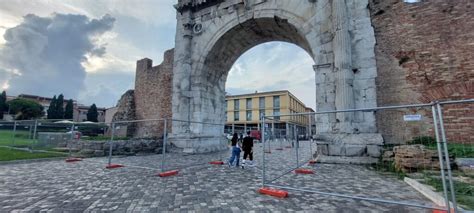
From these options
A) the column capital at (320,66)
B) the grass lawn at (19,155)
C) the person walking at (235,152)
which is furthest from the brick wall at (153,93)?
the column capital at (320,66)

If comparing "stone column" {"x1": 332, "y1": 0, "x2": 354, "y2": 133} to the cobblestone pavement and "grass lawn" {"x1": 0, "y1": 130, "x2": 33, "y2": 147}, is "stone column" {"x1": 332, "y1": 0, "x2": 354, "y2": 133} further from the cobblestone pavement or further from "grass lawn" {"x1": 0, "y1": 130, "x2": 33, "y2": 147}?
"grass lawn" {"x1": 0, "y1": 130, "x2": 33, "y2": 147}

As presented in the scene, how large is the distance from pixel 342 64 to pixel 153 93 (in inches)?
443

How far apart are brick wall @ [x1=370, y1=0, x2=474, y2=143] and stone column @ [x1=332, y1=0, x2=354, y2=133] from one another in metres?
1.26

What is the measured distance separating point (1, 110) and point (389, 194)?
177 ft

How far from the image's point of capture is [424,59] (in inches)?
300

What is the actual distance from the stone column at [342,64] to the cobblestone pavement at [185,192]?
6.38 feet

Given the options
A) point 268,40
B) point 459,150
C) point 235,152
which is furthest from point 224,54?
point 459,150

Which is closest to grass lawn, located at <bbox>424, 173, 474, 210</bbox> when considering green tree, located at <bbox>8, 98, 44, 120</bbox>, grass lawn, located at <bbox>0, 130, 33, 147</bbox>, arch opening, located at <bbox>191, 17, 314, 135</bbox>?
arch opening, located at <bbox>191, 17, 314, 135</bbox>

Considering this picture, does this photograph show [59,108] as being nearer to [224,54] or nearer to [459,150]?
[224,54]

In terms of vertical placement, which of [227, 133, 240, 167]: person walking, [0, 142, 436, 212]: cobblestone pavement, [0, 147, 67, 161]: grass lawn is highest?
[227, 133, 240, 167]: person walking

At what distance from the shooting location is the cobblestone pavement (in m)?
3.34

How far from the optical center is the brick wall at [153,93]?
13852 millimetres

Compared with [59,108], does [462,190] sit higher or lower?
lower

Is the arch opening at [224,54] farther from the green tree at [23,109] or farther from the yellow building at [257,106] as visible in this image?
the green tree at [23,109]
